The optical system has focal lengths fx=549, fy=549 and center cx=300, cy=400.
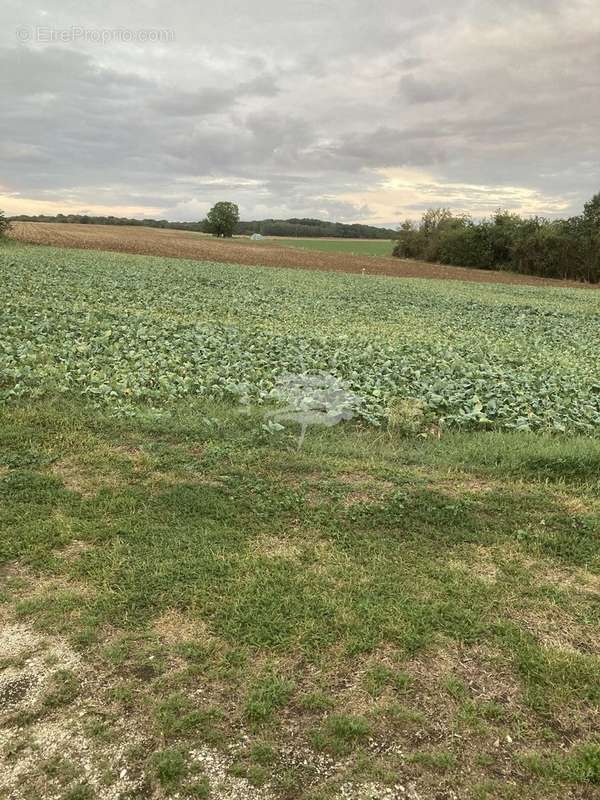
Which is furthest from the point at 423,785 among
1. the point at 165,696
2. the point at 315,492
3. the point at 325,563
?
the point at 315,492

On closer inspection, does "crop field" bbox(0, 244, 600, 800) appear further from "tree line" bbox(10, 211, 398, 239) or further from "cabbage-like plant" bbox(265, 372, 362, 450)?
"tree line" bbox(10, 211, 398, 239)

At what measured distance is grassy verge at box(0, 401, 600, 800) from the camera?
8.93 ft

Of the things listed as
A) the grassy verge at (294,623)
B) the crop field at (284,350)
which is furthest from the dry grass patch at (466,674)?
the crop field at (284,350)

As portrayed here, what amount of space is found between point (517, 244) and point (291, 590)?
59.7 m

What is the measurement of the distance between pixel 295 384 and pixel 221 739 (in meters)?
6.32

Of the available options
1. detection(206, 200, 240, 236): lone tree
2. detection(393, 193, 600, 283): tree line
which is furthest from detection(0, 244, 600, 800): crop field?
detection(206, 200, 240, 236): lone tree

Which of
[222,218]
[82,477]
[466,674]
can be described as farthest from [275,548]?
[222,218]

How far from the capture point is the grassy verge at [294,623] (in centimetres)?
272

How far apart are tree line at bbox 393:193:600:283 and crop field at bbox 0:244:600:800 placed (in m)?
50.0

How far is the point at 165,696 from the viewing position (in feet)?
10.1

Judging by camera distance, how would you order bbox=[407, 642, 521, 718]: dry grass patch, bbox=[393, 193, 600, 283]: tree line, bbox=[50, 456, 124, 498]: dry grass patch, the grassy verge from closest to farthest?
the grassy verge, bbox=[407, 642, 521, 718]: dry grass patch, bbox=[50, 456, 124, 498]: dry grass patch, bbox=[393, 193, 600, 283]: tree line

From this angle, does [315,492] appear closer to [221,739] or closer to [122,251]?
[221,739]

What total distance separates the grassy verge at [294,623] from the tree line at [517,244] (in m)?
53.4

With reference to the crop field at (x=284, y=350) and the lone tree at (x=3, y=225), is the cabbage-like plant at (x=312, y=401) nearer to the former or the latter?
the crop field at (x=284, y=350)
